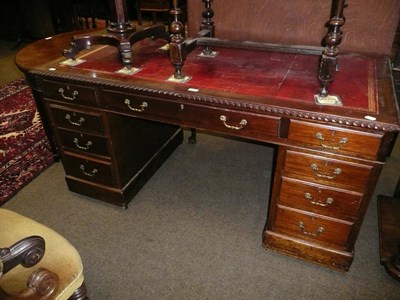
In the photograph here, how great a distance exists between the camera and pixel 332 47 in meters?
1.27

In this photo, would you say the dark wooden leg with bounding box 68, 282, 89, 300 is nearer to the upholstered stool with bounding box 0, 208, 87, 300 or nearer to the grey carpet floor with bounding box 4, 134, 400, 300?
the upholstered stool with bounding box 0, 208, 87, 300

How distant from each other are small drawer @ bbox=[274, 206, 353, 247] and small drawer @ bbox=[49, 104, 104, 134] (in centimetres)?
110

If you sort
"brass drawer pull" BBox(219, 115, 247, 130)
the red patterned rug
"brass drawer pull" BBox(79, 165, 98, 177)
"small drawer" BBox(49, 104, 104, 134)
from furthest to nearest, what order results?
the red patterned rug
"brass drawer pull" BBox(79, 165, 98, 177)
"small drawer" BBox(49, 104, 104, 134)
"brass drawer pull" BBox(219, 115, 247, 130)

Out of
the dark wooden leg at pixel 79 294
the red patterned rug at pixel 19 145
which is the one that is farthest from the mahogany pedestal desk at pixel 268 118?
the dark wooden leg at pixel 79 294

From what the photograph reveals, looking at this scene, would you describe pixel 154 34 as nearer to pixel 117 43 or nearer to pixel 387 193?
pixel 117 43

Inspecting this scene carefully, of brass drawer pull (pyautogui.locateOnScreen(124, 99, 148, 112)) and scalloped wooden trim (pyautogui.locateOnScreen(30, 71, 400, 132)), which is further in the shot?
brass drawer pull (pyautogui.locateOnScreen(124, 99, 148, 112))

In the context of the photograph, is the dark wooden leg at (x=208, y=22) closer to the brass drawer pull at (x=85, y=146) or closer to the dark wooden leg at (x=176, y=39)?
the dark wooden leg at (x=176, y=39)

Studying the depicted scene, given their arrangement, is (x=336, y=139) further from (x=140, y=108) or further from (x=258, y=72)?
(x=140, y=108)

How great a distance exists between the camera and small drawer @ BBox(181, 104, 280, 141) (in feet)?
4.55

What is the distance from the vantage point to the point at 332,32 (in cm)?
Answer: 125

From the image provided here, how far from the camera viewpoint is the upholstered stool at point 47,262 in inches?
41.8

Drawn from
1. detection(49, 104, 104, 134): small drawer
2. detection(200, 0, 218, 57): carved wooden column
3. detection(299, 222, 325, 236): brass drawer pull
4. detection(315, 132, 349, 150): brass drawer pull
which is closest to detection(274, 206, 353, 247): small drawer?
detection(299, 222, 325, 236): brass drawer pull

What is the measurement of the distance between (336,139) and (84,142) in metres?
1.41

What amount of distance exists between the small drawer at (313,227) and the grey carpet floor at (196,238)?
200mm
